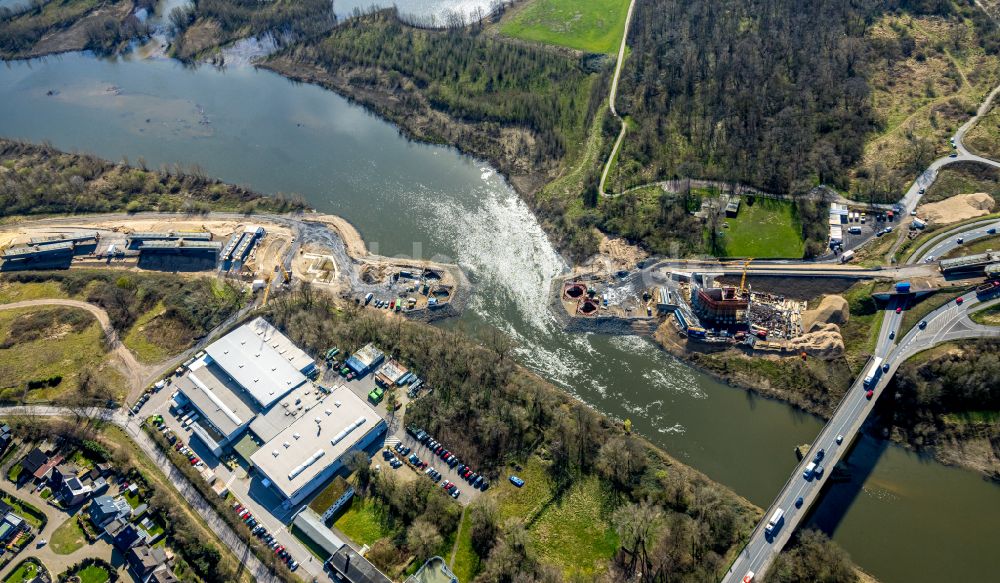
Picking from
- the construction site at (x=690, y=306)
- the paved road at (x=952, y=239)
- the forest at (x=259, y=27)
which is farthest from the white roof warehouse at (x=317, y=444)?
the forest at (x=259, y=27)

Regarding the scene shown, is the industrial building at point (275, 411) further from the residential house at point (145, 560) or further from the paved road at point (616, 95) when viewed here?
the paved road at point (616, 95)

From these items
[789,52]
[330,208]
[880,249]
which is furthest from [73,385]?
[789,52]

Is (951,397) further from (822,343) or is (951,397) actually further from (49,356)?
(49,356)

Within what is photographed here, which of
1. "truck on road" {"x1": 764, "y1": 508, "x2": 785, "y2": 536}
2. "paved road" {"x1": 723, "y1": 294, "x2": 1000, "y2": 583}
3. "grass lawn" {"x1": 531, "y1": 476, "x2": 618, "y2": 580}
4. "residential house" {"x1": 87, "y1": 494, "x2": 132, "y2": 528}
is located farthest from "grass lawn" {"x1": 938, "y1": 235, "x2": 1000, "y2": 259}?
"residential house" {"x1": 87, "y1": 494, "x2": 132, "y2": 528}

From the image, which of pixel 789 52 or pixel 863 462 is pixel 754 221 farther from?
pixel 789 52

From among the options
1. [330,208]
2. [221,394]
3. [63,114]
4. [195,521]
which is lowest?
[195,521]

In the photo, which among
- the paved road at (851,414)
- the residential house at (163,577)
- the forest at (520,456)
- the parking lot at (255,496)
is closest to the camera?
the paved road at (851,414)

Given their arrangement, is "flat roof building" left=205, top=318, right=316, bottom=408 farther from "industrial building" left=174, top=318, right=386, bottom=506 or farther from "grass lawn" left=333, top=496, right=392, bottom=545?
"grass lawn" left=333, top=496, right=392, bottom=545

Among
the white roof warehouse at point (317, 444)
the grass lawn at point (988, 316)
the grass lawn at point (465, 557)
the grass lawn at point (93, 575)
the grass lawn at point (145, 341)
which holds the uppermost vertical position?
the grass lawn at point (988, 316)
